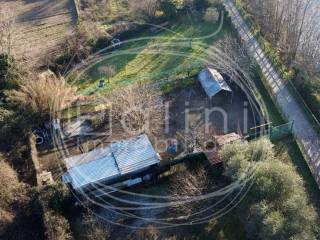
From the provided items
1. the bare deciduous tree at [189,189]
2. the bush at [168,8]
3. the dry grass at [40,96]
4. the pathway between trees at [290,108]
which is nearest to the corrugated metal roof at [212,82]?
the pathway between trees at [290,108]

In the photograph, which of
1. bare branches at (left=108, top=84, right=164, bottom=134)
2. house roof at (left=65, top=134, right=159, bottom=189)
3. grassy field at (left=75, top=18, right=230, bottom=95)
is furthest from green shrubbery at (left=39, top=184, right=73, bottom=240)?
grassy field at (left=75, top=18, right=230, bottom=95)

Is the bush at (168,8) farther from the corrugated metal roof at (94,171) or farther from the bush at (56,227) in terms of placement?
the bush at (56,227)

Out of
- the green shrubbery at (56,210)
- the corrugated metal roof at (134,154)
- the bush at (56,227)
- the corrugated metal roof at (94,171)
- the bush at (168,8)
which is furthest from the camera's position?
the bush at (168,8)

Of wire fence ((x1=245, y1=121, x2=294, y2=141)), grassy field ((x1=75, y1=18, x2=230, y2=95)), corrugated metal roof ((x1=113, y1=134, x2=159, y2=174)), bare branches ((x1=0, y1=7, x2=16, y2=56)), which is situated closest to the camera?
corrugated metal roof ((x1=113, y1=134, x2=159, y2=174))

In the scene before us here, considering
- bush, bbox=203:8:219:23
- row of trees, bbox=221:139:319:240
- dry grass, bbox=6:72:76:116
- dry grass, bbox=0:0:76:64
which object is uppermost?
dry grass, bbox=0:0:76:64

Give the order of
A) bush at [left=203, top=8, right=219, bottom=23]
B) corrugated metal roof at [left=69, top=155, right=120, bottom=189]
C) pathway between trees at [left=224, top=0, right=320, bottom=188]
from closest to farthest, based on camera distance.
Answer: corrugated metal roof at [left=69, top=155, right=120, bottom=189] < pathway between trees at [left=224, top=0, right=320, bottom=188] < bush at [left=203, top=8, right=219, bottom=23]

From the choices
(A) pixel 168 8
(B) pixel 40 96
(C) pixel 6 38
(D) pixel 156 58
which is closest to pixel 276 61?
(D) pixel 156 58

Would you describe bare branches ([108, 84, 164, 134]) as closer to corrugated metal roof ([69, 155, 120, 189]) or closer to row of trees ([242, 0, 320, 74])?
corrugated metal roof ([69, 155, 120, 189])
